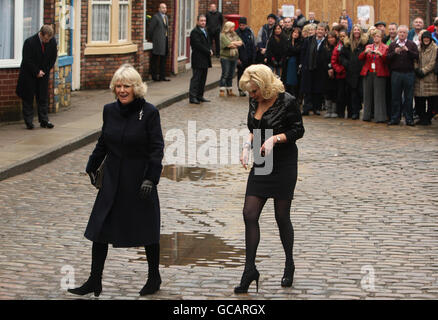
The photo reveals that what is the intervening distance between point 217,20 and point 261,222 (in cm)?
2381

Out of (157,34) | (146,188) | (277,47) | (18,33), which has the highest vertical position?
(157,34)

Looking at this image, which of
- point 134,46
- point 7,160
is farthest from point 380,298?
point 134,46

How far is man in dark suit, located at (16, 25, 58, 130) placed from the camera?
655 inches

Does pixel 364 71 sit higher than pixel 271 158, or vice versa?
pixel 364 71

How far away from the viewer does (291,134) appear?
25.2 feet

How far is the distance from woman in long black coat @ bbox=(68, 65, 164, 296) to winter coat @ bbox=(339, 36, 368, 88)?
12388mm

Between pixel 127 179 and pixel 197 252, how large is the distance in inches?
68.8

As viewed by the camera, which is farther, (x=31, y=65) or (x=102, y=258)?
(x=31, y=65)

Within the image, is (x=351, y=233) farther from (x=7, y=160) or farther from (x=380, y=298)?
(x=7, y=160)

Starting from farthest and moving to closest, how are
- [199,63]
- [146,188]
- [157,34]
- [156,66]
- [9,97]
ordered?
[156,66] → [157,34] → [199,63] → [9,97] → [146,188]

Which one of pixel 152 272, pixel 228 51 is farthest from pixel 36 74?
pixel 152 272

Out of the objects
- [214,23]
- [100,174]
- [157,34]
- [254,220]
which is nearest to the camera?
[100,174]

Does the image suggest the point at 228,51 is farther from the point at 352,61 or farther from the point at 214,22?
the point at 214,22

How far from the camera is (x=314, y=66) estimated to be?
2031cm
